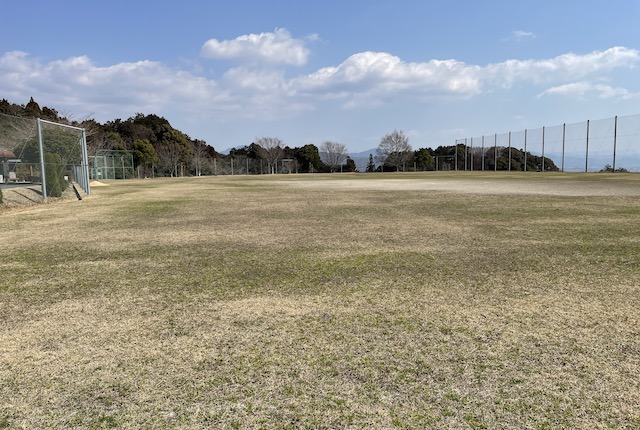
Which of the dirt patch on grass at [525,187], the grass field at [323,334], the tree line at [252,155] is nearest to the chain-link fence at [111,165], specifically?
the tree line at [252,155]

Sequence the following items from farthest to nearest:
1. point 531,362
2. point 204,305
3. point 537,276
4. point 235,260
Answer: point 235,260 → point 537,276 → point 204,305 → point 531,362

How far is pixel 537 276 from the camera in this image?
4.21 metres

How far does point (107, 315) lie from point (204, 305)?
27.0 inches

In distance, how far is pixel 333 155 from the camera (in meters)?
63.5

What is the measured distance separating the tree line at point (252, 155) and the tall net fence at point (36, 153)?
20.8 m

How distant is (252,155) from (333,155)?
1161 centimetres

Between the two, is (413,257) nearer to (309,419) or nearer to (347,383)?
(347,383)

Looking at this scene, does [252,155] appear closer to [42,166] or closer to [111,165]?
[111,165]

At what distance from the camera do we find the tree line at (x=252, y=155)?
4375 cm

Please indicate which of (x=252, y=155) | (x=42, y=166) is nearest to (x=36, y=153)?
(x=42, y=166)

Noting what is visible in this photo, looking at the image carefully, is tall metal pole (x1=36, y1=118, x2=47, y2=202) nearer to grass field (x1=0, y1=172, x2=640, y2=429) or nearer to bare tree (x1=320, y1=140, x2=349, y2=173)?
grass field (x1=0, y1=172, x2=640, y2=429)

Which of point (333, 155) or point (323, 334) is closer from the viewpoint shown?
point (323, 334)

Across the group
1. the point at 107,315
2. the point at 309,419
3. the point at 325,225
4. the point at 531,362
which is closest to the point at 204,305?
the point at 107,315

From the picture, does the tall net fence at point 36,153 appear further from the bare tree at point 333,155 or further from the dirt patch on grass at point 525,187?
the bare tree at point 333,155
